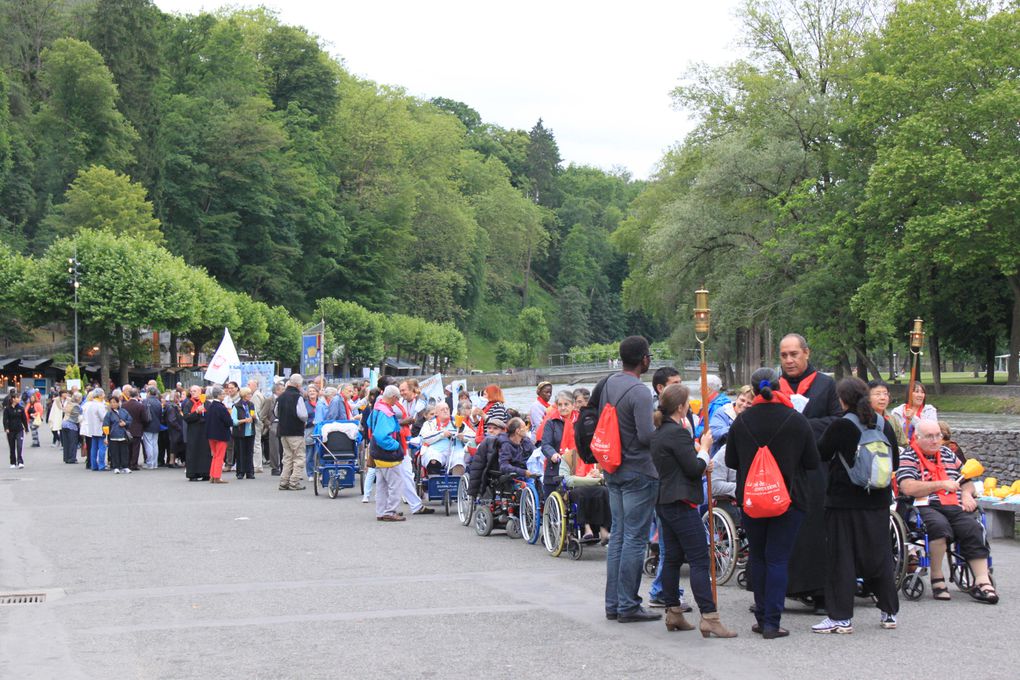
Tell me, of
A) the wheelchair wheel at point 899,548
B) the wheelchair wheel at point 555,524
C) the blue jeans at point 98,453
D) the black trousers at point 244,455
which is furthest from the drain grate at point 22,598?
the blue jeans at point 98,453

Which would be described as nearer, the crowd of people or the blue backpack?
the crowd of people

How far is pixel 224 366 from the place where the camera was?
31.2m

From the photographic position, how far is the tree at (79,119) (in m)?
77.7

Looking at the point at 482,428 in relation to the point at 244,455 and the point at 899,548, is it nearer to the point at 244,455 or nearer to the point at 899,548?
the point at 899,548

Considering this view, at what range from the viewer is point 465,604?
9758 millimetres

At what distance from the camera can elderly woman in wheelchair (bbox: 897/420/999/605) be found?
Answer: 9.80m

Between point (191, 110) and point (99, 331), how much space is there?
95.5 ft

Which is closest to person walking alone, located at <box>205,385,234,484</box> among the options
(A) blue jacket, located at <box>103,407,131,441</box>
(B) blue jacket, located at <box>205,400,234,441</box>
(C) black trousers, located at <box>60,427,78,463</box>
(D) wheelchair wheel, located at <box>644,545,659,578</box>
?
(B) blue jacket, located at <box>205,400,234,441</box>

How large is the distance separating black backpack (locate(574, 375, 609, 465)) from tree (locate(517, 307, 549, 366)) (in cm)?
11805

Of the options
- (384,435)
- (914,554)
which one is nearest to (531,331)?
(384,435)

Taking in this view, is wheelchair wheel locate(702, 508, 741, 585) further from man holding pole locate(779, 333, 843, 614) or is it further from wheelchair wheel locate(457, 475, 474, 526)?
wheelchair wheel locate(457, 475, 474, 526)

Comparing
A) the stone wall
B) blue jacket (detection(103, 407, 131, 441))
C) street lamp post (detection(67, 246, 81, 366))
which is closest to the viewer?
the stone wall

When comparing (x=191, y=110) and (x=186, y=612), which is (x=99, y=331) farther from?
(x=186, y=612)

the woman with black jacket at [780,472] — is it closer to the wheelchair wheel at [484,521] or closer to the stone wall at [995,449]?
the wheelchair wheel at [484,521]
